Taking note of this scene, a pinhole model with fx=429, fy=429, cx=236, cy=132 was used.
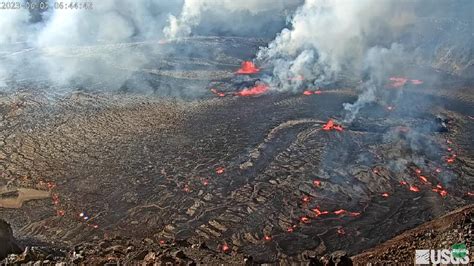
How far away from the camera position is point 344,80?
102 feet

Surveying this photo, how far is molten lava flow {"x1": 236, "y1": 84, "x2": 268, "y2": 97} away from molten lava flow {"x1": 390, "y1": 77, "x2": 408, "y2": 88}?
915cm

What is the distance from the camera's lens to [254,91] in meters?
28.4

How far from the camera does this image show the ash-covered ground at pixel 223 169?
43.6 ft

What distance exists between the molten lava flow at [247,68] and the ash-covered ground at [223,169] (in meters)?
4.70

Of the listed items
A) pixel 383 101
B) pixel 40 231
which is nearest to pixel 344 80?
pixel 383 101

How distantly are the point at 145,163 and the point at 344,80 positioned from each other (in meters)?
18.2

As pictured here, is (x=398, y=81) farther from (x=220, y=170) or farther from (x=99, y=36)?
(x=99, y=36)

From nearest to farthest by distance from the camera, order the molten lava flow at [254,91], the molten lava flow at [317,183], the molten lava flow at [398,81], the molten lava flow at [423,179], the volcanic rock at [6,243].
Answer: the volcanic rock at [6,243]
the molten lava flow at [317,183]
the molten lava flow at [423,179]
the molten lava flow at [254,91]
the molten lava flow at [398,81]

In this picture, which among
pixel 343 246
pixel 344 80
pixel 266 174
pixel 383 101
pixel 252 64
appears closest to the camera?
pixel 343 246

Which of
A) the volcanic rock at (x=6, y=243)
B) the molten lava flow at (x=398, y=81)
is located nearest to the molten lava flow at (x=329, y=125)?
the molten lava flow at (x=398, y=81)

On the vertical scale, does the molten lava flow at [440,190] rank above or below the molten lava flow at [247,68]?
below

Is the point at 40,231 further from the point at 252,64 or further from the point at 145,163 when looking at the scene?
the point at 252,64
